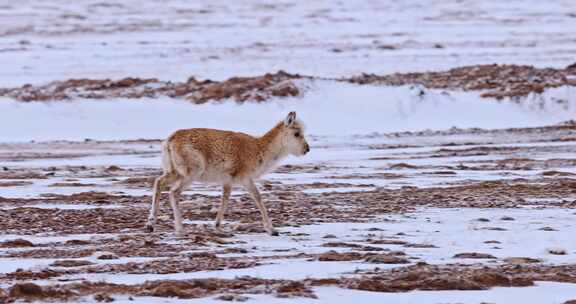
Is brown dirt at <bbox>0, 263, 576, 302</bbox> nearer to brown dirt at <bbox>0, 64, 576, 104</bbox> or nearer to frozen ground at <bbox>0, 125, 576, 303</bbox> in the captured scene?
frozen ground at <bbox>0, 125, 576, 303</bbox>

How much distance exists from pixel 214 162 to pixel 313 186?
4873mm

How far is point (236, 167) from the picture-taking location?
13.3 metres

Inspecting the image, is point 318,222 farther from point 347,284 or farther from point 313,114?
point 313,114

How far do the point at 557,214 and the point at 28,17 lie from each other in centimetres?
5545

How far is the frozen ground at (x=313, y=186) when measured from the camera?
9.34 m

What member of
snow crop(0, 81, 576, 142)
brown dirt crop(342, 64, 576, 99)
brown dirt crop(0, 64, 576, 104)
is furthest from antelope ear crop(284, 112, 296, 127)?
brown dirt crop(342, 64, 576, 99)

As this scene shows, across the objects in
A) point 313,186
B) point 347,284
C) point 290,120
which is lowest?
point 313,186

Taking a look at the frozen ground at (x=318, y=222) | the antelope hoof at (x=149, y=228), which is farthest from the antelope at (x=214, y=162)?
the frozen ground at (x=318, y=222)

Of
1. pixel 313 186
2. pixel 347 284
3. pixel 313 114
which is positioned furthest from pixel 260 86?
pixel 347 284

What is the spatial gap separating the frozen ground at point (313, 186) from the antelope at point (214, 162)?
1.26 ft

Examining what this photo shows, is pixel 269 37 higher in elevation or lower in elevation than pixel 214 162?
higher

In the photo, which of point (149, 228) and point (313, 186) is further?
point (313, 186)

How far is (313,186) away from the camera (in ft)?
58.6

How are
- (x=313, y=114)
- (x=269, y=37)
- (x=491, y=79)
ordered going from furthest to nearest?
(x=269, y=37) < (x=491, y=79) < (x=313, y=114)
